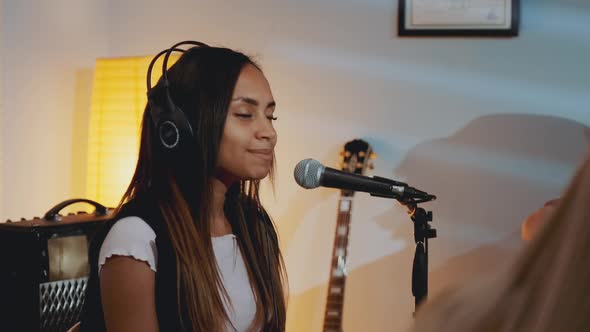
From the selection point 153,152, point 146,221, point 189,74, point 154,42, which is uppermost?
point 154,42

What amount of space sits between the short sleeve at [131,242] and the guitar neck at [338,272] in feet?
3.25

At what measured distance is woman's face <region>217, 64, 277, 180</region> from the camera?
1496 mm

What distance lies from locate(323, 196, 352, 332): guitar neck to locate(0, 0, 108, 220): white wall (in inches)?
37.8

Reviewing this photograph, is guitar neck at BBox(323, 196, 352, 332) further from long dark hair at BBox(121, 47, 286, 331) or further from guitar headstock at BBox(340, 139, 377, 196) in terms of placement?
long dark hair at BBox(121, 47, 286, 331)

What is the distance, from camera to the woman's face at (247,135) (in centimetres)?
150

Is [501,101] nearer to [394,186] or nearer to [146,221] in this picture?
[394,186]

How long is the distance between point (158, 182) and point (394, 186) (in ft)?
1.54

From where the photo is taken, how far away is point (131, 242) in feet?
4.54

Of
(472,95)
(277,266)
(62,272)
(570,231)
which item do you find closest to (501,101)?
(472,95)

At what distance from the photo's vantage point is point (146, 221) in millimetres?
1437

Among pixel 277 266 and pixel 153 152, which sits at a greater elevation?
pixel 153 152

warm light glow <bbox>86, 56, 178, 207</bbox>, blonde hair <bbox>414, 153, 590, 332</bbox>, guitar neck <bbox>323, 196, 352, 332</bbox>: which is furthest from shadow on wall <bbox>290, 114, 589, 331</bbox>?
blonde hair <bbox>414, 153, 590, 332</bbox>

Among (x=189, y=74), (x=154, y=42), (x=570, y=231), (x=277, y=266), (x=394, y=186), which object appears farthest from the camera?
(x=154, y=42)

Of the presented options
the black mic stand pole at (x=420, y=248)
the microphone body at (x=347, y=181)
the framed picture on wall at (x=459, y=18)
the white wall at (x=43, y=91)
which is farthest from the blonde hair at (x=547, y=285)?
the white wall at (x=43, y=91)
